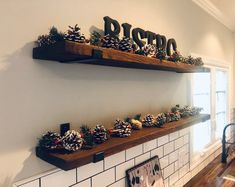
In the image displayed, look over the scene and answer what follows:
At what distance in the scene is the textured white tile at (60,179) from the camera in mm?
903

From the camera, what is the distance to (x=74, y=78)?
1.03m

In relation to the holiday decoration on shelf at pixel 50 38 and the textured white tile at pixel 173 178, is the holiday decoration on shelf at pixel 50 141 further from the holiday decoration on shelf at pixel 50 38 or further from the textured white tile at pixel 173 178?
the textured white tile at pixel 173 178

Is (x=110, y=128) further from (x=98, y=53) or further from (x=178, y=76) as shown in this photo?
(x=178, y=76)

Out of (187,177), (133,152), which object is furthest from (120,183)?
(187,177)

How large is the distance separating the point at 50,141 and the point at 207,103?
2144mm

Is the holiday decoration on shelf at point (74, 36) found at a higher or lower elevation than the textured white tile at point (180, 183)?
higher

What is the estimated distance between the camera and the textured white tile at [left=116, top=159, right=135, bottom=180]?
1.23 meters

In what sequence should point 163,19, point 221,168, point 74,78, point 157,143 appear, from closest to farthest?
1. point 74,78
2. point 157,143
3. point 163,19
4. point 221,168

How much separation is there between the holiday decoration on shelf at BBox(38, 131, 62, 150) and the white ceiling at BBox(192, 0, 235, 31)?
75.7 inches

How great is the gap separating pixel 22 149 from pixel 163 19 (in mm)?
1342

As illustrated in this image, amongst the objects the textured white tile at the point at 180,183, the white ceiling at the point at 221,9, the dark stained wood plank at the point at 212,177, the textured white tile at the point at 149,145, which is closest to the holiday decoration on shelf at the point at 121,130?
the textured white tile at the point at 149,145

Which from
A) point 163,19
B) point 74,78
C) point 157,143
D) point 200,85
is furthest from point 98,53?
point 200,85

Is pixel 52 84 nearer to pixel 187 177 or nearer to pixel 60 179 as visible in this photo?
pixel 60 179

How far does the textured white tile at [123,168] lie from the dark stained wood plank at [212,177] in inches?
31.3
